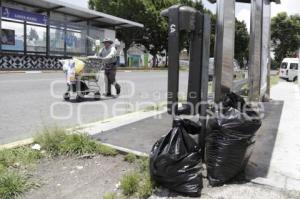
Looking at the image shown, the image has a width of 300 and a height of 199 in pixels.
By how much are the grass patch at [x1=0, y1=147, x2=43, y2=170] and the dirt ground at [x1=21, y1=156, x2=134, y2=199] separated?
0.43 ft

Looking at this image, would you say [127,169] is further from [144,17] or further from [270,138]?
[144,17]

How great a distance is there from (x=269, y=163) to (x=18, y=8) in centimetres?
2654

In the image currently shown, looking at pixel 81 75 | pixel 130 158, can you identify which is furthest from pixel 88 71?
pixel 130 158

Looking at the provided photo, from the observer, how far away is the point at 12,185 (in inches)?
150

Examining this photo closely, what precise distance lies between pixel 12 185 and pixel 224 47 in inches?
131

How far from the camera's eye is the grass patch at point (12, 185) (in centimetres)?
370

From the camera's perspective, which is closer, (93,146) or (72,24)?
(93,146)

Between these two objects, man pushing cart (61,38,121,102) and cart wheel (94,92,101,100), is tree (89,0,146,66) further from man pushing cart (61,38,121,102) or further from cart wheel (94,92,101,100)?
cart wheel (94,92,101,100)

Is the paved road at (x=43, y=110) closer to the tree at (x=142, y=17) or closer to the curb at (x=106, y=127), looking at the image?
the curb at (x=106, y=127)

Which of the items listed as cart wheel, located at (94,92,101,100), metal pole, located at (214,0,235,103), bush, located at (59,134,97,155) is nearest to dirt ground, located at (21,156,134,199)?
bush, located at (59,134,97,155)

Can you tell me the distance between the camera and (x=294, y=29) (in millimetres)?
55781

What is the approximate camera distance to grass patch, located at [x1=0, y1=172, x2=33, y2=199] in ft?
12.1

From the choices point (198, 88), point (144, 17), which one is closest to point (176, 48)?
point (198, 88)

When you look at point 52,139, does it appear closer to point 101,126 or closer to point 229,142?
point 101,126
